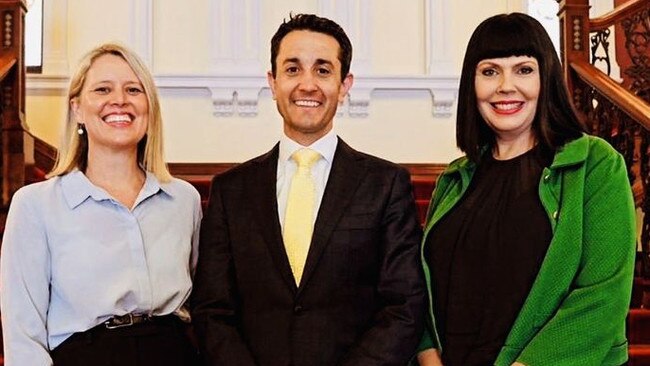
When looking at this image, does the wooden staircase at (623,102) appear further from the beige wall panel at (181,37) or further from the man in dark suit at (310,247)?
the beige wall panel at (181,37)

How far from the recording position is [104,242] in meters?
2.47

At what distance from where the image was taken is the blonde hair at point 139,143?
2598mm

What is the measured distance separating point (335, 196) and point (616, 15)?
343 cm

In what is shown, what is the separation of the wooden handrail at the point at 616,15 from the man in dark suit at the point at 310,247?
301 centimetres

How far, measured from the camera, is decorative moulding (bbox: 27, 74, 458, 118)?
707cm

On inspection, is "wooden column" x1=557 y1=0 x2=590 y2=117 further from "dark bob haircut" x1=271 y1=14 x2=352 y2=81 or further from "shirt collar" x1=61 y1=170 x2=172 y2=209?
"shirt collar" x1=61 y1=170 x2=172 y2=209

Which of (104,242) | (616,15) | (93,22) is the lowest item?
(104,242)

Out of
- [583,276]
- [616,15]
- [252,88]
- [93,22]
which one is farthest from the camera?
[93,22]

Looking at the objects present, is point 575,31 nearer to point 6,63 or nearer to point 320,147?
point 320,147

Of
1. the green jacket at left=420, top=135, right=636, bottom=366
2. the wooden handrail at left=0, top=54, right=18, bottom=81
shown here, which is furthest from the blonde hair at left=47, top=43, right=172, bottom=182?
the wooden handrail at left=0, top=54, right=18, bottom=81

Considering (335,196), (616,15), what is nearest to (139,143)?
(335,196)

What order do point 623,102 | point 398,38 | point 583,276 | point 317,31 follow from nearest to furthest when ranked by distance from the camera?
point 583,276
point 317,31
point 623,102
point 398,38

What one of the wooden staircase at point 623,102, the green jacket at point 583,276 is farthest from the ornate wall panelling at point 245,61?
the green jacket at point 583,276

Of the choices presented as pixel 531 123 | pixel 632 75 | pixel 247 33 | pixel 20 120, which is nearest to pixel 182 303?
pixel 531 123
